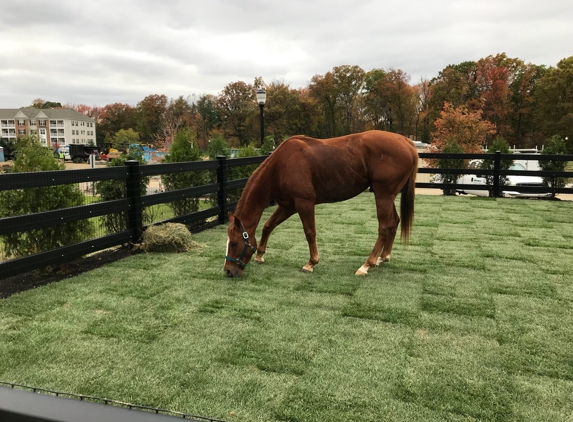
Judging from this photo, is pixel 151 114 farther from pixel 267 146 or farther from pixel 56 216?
pixel 56 216

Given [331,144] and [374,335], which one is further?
[331,144]

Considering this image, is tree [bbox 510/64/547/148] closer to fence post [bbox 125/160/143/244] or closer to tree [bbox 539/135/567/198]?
tree [bbox 539/135/567/198]

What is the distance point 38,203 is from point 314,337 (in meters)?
3.56

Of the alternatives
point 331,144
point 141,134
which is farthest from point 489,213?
point 141,134

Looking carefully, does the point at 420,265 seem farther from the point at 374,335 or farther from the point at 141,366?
the point at 141,366

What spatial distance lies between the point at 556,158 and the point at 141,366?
10620mm

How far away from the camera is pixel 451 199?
397 inches

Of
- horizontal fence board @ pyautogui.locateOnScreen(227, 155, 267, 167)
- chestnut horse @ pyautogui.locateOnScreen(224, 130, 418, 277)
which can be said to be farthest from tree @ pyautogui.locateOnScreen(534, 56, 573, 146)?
chestnut horse @ pyautogui.locateOnScreen(224, 130, 418, 277)

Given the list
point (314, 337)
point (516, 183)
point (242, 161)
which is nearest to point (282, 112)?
point (516, 183)

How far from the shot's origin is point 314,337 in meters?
2.99

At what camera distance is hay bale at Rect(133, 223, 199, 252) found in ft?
18.0

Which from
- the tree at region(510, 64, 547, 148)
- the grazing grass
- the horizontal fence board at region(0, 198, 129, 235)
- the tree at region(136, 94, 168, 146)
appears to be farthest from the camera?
the tree at region(136, 94, 168, 146)

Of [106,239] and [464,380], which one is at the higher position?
[106,239]

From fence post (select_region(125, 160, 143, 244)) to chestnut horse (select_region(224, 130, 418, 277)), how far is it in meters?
1.75
